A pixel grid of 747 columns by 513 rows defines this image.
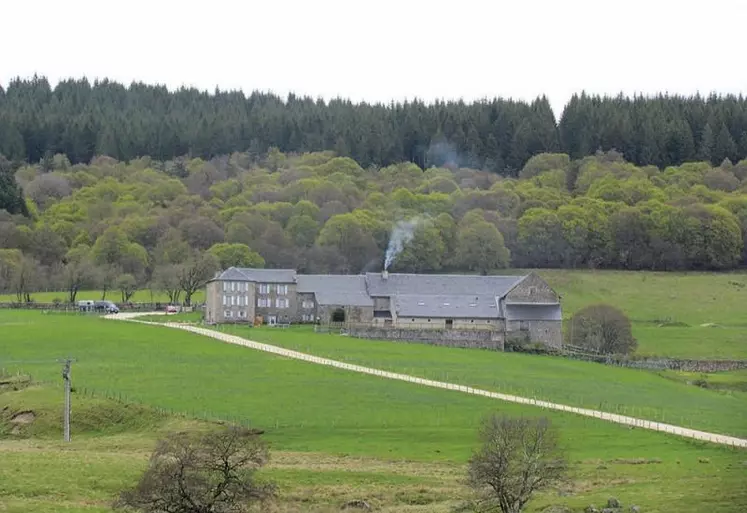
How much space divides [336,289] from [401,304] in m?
7.12

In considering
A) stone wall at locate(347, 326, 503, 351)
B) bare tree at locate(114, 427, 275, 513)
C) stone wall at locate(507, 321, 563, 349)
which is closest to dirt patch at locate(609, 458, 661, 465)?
bare tree at locate(114, 427, 275, 513)

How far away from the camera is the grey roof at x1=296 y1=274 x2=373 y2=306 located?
103812 mm

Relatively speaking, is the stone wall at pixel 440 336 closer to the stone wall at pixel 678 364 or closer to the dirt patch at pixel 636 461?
the stone wall at pixel 678 364

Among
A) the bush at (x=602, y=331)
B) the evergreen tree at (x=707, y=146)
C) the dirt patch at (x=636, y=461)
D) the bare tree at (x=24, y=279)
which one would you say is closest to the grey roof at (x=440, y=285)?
the bush at (x=602, y=331)

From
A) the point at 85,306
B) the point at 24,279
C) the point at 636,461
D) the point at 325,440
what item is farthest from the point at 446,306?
the point at 636,461

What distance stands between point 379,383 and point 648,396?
52.8 feet

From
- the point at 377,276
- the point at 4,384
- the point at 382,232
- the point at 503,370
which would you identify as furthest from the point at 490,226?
the point at 4,384

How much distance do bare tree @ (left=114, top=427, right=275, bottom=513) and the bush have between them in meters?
61.5

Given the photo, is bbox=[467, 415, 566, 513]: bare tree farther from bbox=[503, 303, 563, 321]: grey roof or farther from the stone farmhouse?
bbox=[503, 303, 563, 321]: grey roof

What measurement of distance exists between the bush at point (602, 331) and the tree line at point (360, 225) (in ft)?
121

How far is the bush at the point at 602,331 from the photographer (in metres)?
98.1

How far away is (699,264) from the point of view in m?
144

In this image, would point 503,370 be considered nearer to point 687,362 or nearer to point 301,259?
point 687,362

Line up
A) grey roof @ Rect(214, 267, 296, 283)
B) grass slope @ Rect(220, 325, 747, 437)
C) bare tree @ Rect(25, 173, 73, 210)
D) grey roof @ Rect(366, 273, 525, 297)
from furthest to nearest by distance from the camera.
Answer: bare tree @ Rect(25, 173, 73, 210) < grey roof @ Rect(366, 273, 525, 297) < grey roof @ Rect(214, 267, 296, 283) < grass slope @ Rect(220, 325, 747, 437)
